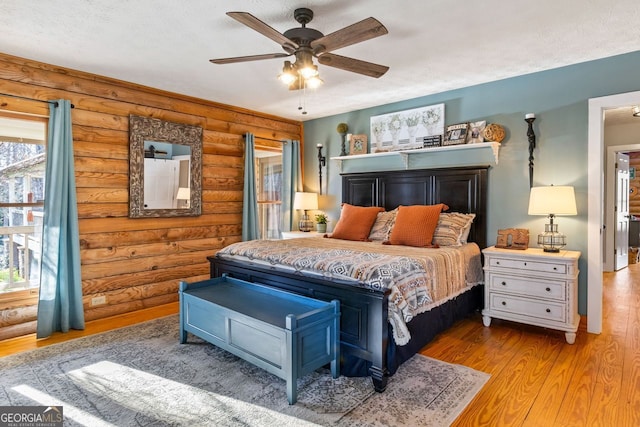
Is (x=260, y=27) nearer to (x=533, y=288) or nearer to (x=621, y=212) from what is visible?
(x=533, y=288)

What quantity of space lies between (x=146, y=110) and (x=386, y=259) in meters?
3.08

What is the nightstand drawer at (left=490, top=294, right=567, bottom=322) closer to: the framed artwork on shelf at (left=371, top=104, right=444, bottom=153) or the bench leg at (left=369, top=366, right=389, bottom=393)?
the bench leg at (left=369, top=366, right=389, bottom=393)

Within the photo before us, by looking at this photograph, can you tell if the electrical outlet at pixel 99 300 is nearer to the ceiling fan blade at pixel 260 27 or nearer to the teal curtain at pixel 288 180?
the teal curtain at pixel 288 180

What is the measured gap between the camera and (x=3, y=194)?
336 cm

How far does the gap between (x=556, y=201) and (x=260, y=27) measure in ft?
9.15

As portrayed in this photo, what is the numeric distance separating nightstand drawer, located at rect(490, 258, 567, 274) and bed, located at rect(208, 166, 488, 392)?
270mm

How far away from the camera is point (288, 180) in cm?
550

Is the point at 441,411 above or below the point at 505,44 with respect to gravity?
below

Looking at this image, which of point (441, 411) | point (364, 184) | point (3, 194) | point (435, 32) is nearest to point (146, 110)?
point (3, 194)

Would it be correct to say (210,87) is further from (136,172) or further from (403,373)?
(403,373)

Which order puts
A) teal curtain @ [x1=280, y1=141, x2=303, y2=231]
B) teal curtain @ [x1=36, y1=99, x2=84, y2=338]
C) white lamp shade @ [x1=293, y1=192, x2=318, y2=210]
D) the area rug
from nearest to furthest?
1. the area rug
2. teal curtain @ [x1=36, y1=99, x2=84, y2=338]
3. white lamp shade @ [x1=293, y1=192, x2=318, y2=210]
4. teal curtain @ [x1=280, y1=141, x2=303, y2=231]

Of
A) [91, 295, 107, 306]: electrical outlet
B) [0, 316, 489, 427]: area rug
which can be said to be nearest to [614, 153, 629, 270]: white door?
[0, 316, 489, 427]: area rug

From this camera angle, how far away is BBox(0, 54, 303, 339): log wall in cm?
334

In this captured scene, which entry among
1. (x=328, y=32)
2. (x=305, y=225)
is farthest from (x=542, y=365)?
(x=305, y=225)
